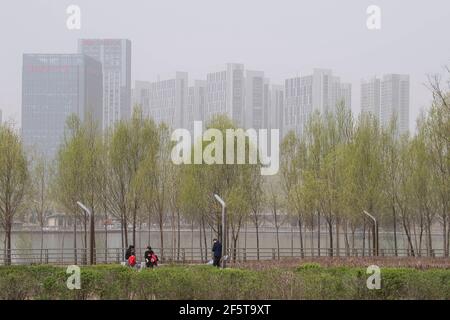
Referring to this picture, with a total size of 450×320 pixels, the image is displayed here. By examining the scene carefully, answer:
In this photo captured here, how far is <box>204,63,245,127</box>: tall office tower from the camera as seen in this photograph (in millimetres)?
42000

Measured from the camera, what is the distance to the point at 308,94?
45.0 m

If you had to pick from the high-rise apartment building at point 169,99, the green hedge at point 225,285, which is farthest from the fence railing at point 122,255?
the high-rise apartment building at point 169,99

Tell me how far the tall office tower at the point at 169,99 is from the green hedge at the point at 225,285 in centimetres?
3550

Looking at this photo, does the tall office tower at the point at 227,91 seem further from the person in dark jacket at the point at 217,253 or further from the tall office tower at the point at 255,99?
the person in dark jacket at the point at 217,253

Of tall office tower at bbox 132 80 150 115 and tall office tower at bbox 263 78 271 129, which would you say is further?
tall office tower at bbox 132 80 150 115

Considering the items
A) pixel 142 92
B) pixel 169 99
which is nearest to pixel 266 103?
pixel 169 99

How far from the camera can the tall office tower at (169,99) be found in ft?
161

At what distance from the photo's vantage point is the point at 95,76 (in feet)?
223

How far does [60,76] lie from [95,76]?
6.19 m

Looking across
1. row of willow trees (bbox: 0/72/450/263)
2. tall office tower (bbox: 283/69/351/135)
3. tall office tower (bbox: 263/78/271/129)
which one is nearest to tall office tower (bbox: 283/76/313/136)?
tall office tower (bbox: 283/69/351/135)

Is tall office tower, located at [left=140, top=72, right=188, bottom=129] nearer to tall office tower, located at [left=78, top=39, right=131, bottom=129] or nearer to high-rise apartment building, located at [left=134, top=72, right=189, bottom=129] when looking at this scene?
high-rise apartment building, located at [left=134, top=72, right=189, bottom=129]

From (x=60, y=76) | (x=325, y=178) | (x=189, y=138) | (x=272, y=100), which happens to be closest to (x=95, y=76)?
(x=60, y=76)

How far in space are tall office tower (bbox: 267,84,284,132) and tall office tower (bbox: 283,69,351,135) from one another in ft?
1.89
